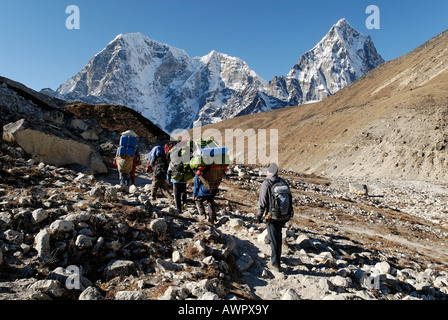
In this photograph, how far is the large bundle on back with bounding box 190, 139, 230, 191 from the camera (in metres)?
6.62

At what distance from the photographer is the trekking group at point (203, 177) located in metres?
5.05

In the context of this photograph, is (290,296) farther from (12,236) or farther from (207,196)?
(12,236)

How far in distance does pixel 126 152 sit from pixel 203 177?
3703 mm

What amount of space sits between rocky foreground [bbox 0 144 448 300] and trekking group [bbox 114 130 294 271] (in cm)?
55

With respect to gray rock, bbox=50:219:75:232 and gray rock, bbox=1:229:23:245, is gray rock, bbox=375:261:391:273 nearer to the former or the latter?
gray rock, bbox=50:219:75:232

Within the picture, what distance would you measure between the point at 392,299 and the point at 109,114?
2844 cm

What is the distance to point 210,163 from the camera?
21.7 feet

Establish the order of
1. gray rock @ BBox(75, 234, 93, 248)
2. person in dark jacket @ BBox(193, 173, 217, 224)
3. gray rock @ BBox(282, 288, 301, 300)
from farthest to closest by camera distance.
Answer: person in dark jacket @ BBox(193, 173, 217, 224) < gray rock @ BBox(75, 234, 93, 248) < gray rock @ BBox(282, 288, 301, 300)

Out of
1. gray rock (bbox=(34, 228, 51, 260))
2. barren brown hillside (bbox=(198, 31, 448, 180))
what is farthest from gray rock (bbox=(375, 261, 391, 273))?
barren brown hillside (bbox=(198, 31, 448, 180))

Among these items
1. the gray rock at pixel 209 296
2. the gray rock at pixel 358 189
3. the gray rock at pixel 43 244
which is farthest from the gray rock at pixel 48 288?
the gray rock at pixel 358 189

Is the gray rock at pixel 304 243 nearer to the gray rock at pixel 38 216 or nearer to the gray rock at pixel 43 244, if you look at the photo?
the gray rock at pixel 43 244

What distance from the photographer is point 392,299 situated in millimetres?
4645

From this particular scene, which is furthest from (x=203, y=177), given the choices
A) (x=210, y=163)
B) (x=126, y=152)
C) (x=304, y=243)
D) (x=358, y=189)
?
(x=358, y=189)
